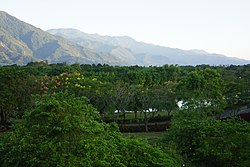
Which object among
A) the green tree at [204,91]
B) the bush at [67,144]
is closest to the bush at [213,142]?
the bush at [67,144]

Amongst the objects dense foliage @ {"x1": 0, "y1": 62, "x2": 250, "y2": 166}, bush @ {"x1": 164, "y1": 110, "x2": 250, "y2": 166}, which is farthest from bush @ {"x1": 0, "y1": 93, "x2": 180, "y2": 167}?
bush @ {"x1": 164, "y1": 110, "x2": 250, "y2": 166}

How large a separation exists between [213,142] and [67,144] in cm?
896

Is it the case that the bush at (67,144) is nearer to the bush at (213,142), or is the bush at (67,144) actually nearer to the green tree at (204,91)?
the bush at (213,142)

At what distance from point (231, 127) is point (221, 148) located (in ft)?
4.90

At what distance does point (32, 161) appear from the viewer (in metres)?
10.5

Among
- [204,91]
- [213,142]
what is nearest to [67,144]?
[213,142]

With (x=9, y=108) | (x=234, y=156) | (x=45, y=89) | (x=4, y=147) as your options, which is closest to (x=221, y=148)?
(x=234, y=156)

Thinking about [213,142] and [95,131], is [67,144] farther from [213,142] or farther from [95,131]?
[213,142]

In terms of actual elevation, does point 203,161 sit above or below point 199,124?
below

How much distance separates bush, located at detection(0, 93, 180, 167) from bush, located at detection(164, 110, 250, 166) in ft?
14.4

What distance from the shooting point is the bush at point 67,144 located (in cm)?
1074

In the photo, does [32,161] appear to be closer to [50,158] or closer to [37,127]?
[50,158]

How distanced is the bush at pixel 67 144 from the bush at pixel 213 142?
4390 millimetres

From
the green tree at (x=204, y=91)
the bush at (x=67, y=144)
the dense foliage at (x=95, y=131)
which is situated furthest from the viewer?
the green tree at (x=204, y=91)
